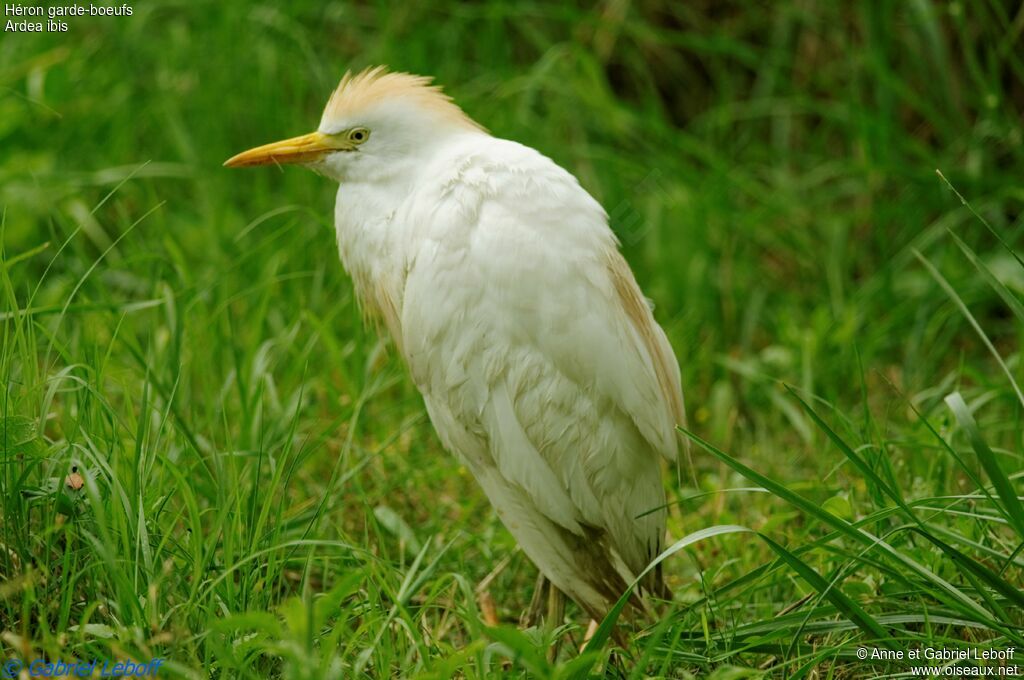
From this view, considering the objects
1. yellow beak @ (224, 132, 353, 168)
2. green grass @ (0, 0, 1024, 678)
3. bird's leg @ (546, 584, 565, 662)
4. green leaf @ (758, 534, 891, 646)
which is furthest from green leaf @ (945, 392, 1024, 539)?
yellow beak @ (224, 132, 353, 168)

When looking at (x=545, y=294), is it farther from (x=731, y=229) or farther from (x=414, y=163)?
(x=731, y=229)

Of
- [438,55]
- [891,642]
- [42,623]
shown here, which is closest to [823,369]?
[891,642]

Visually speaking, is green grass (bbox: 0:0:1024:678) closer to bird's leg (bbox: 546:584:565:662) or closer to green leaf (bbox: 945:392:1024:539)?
green leaf (bbox: 945:392:1024:539)

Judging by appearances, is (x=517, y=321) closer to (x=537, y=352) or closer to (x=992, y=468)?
(x=537, y=352)

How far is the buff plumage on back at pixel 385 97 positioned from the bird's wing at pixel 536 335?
19cm

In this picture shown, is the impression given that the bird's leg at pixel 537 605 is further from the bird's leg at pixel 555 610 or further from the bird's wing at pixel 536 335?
the bird's wing at pixel 536 335

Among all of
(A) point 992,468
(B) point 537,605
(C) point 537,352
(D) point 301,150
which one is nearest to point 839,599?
(A) point 992,468

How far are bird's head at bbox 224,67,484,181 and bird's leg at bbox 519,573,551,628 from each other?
983mm

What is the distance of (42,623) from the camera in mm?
1693

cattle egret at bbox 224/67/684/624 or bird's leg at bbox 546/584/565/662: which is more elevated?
cattle egret at bbox 224/67/684/624

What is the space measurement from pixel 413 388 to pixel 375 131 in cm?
91

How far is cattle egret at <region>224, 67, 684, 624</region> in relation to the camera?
2174mm

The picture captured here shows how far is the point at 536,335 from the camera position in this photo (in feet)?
7.18

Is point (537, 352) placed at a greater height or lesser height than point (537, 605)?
greater
